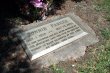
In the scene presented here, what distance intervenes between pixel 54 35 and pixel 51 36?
2.7 inches

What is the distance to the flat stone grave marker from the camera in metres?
4.16

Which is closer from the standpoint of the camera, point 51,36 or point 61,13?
point 51,36

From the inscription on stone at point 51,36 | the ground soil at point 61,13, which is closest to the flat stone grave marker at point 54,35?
the inscription on stone at point 51,36

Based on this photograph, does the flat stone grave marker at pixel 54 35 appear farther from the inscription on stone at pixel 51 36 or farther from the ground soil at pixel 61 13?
the ground soil at pixel 61 13

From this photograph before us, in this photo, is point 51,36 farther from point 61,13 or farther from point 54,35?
point 61,13

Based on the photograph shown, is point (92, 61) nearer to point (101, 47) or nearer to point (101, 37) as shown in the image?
point (101, 47)

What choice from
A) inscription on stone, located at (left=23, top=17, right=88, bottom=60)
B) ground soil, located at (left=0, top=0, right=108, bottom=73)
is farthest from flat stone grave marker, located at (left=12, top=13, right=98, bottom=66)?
ground soil, located at (left=0, top=0, right=108, bottom=73)

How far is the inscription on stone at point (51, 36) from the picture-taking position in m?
4.15

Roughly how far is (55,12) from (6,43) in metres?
1.46

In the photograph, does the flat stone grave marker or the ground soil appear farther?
the flat stone grave marker

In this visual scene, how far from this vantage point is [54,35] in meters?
4.43

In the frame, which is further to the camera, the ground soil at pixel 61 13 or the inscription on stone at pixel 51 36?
the inscription on stone at pixel 51 36

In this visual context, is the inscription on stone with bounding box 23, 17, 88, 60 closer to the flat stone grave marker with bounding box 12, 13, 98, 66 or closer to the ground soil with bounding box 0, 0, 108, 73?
the flat stone grave marker with bounding box 12, 13, 98, 66

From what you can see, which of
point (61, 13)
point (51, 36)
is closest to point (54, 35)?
point (51, 36)
